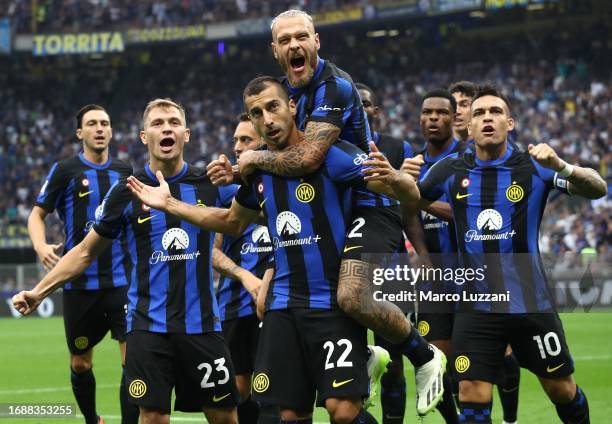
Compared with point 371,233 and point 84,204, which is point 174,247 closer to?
point 371,233

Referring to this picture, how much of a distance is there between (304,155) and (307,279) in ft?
2.12

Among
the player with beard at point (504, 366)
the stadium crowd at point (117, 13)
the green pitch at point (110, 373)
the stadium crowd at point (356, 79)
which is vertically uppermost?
the stadium crowd at point (117, 13)

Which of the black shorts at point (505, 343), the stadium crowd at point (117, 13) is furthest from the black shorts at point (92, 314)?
the stadium crowd at point (117, 13)

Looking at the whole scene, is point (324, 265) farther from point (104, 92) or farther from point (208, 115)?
point (104, 92)

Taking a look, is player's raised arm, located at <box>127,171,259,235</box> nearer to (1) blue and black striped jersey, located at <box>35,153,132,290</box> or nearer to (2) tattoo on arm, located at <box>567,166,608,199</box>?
(2) tattoo on arm, located at <box>567,166,608,199</box>

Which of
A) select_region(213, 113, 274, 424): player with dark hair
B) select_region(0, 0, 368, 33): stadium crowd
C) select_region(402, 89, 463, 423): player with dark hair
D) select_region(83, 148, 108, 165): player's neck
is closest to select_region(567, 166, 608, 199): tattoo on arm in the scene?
select_region(402, 89, 463, 423): player with dark hair

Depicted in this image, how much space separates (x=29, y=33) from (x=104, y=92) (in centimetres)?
361

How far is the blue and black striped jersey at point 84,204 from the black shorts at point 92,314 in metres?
0.07

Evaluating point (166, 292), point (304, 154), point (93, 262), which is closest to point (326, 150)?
point (304, 154)

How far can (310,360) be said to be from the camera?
5.66 m

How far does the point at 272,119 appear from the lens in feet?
18.7

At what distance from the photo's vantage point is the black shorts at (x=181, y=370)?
247 inches

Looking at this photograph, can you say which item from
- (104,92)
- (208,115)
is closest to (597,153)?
(208,115)

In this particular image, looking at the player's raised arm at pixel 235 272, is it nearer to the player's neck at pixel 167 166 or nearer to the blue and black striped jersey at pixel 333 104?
the player's neck at pixel 167 166
